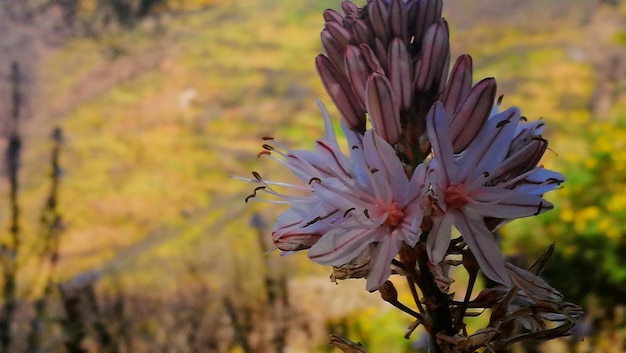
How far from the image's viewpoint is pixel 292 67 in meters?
4.54

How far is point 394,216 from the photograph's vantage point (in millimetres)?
802

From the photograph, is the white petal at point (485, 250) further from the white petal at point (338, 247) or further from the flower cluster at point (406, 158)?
the white petal at point (338, 247)

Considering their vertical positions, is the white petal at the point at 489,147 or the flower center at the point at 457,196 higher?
the white petal at the point at 489,147

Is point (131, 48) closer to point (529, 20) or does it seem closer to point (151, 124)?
point (151, 124)

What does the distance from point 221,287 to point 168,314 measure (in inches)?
12.4

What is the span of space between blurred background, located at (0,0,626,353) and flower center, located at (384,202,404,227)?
1.74 meters

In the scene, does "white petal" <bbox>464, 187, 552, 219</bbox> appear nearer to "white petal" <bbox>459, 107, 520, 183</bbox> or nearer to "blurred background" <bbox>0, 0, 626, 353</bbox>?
"white petal" <bbox>459, 107, 520, 183</bbox>

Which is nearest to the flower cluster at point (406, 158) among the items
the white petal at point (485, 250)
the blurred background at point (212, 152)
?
the white petal at point (485, 250)

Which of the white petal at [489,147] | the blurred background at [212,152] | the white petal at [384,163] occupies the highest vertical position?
the blurred background at [212,152]

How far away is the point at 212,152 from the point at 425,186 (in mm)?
→ 3416

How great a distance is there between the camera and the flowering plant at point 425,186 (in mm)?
782

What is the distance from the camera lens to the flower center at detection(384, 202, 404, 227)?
0.80 meters

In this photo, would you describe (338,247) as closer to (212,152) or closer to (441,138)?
(441,138)

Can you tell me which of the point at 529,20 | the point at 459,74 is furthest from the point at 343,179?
the point at 529,20
